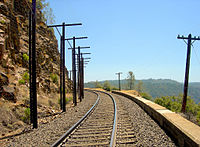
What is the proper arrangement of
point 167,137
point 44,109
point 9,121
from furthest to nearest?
point 44,109 < point 9,121 < point 167,137

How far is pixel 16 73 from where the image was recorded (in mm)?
14047

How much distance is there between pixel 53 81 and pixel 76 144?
1758 centimetres

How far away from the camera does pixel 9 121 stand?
812cm

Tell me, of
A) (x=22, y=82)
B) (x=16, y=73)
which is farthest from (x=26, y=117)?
(x=16, y=73)

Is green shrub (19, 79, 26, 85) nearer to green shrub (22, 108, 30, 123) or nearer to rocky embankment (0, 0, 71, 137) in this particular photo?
rocky embankment (0, 0, 71, 137)

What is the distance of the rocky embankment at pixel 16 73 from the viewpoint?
29.2 feet

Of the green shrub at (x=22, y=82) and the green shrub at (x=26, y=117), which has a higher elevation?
the green shrub at (x=22, y=82)

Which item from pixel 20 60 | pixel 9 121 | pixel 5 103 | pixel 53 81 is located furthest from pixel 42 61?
pixel 9 121

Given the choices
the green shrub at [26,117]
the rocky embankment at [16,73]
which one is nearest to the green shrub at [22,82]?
the rocky embankment at [16,73]

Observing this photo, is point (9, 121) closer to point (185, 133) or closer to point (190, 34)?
point (185, 133)

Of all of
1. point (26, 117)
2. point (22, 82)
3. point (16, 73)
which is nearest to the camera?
point (26, 117)

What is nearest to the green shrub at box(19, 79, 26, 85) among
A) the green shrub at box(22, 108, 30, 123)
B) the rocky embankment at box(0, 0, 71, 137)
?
the rocky embankment at box(0, 0, 71, 137)

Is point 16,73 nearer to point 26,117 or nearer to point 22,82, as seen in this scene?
point 22,82

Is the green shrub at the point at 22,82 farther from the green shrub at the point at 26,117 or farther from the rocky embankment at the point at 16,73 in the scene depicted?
the green shrub at the point at 26,117
